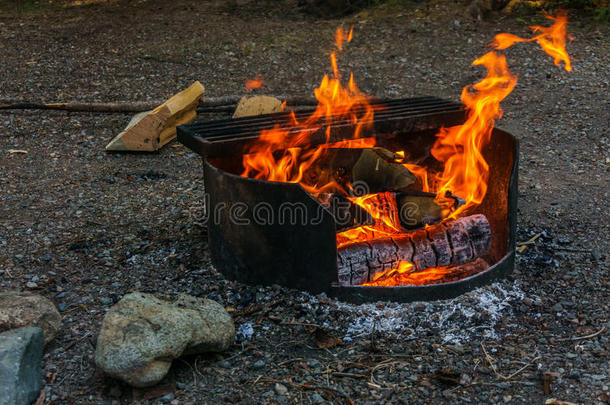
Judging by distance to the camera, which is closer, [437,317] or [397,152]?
[437,317]

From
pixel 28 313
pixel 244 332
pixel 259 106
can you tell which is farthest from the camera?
pixel 259 106

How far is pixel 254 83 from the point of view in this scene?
8.71m

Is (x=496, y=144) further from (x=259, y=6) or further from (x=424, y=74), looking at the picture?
(x=259, y=6)

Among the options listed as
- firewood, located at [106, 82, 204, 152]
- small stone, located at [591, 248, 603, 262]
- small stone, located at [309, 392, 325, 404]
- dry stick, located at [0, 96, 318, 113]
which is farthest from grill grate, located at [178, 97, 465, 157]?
dry stick, located at [0, 96, 318, 113]

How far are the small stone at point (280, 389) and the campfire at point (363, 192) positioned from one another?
0.79 meters

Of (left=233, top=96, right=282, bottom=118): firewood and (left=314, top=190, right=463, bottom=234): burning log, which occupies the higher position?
(left=233, top=96, right=282, bottom=118): firewood

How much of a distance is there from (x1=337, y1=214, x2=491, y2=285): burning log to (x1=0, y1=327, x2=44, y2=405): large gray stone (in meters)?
1.76

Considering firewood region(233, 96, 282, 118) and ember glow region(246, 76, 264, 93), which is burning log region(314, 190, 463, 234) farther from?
ember glow region(246, 76, 264, 93)

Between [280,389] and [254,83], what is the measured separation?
6226 millimetres

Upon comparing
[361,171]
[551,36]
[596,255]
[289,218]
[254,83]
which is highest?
[551,36]

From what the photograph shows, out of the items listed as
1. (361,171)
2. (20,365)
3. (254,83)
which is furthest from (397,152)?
(254,83)

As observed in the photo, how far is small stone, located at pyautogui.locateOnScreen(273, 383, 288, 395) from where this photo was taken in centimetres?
307

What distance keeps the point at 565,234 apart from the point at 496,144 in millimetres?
971

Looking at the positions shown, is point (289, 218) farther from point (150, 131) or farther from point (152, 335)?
point (150, 131)
